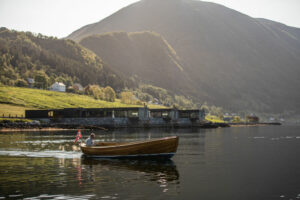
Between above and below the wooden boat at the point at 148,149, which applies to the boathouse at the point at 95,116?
above

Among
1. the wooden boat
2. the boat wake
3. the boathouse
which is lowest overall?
the boat wake

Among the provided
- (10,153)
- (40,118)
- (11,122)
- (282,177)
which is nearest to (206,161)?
(282,177)

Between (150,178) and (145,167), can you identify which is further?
(145,167)

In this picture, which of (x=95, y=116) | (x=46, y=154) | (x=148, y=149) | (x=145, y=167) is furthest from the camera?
(x=95, y=116)

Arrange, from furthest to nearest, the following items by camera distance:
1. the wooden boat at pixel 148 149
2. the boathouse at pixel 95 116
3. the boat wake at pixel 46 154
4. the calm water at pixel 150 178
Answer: the boathouse at pixel 95 116
the boat wake at pixel 46 154
the wooden boat at pixel 148 149
the calm water at pixel 150 178

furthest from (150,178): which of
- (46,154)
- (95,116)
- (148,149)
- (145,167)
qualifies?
(95,116)

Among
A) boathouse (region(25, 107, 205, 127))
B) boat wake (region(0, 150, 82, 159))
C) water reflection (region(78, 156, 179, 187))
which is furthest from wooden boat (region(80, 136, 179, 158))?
boathouse (region(25, 107, 205, 127))

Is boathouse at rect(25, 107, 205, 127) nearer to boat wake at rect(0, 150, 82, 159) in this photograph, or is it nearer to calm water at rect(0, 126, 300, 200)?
boat wake at rect(0, 150, 82, 159)

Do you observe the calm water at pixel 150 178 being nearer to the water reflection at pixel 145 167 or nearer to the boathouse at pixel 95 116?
the water reflection at pixel 145 167

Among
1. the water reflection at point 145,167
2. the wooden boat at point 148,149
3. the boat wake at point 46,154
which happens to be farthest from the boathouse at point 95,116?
the wooden boat at point 148,149

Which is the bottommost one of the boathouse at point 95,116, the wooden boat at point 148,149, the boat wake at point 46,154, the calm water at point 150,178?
the calm water at point 150,178

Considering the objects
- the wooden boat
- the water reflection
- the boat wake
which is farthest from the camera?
the boat wake

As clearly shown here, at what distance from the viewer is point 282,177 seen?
37.2m

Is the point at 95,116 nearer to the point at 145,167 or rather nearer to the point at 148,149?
the point at 148,149
